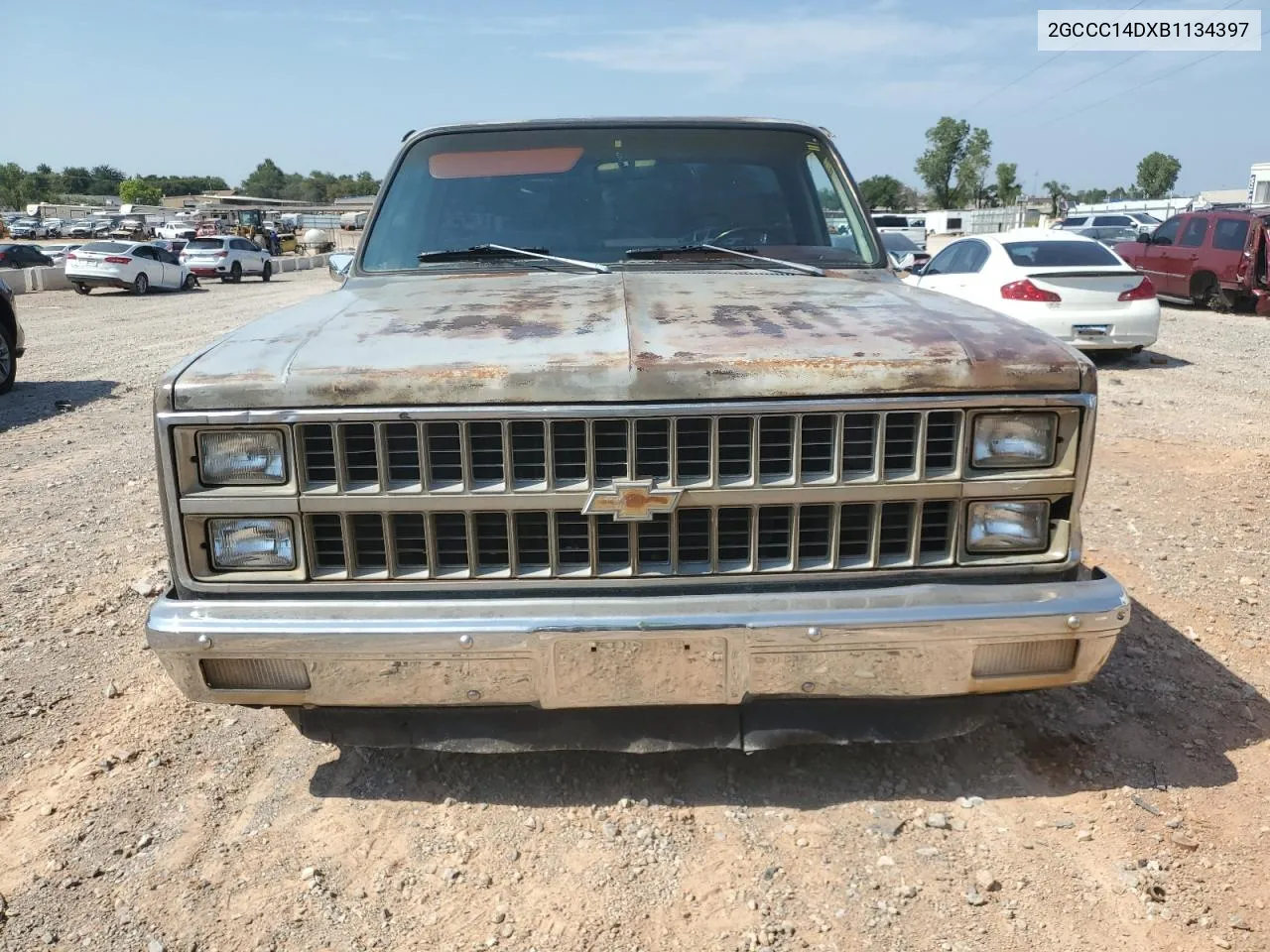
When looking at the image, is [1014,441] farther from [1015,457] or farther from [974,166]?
[974,166]

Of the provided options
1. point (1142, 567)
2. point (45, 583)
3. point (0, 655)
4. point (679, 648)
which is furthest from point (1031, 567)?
point (45, 583)

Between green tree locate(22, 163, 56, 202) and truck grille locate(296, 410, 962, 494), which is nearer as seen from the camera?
truck grille locate(296, 410, 962, 494)

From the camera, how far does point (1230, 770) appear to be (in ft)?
9.93

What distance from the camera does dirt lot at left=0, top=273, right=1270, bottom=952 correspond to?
2.40m

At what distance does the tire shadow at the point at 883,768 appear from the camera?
2.94m

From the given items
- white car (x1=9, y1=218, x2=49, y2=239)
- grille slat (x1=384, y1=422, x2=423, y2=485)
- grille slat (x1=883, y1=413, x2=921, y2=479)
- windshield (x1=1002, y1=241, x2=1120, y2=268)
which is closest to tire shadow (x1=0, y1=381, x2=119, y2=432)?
grille slat (x1=384, y1=422, x2=423, y2=485)

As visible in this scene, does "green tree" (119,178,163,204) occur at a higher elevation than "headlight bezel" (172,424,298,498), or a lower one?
higher

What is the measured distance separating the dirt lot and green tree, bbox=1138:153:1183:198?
10664cm

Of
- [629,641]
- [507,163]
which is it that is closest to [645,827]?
[629,641]

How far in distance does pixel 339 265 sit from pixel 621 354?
229 cm

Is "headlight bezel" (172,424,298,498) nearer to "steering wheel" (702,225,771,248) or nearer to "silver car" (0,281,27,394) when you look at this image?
"steering wheel" (702,225,771,248)

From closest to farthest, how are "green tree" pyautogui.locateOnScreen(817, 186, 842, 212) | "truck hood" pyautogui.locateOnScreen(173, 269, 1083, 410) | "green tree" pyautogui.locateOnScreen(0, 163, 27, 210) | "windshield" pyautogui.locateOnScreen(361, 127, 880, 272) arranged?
"truck hood" pyautogui.locateOnScreen(173, 269, 1083, 410) → "windshield" pyautogui.locateOnScreen(361, 127, 880, 272) → "green tree" pyautogui.locateOnScreen(817, 186, 842, 212) → "green tree" pyautogui.locateOnScreen(0, 163, 27, 210)

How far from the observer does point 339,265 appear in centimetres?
427

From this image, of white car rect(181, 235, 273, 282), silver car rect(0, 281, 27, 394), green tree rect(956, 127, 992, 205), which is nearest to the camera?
silver car rect(0, 281, 27, 394)
